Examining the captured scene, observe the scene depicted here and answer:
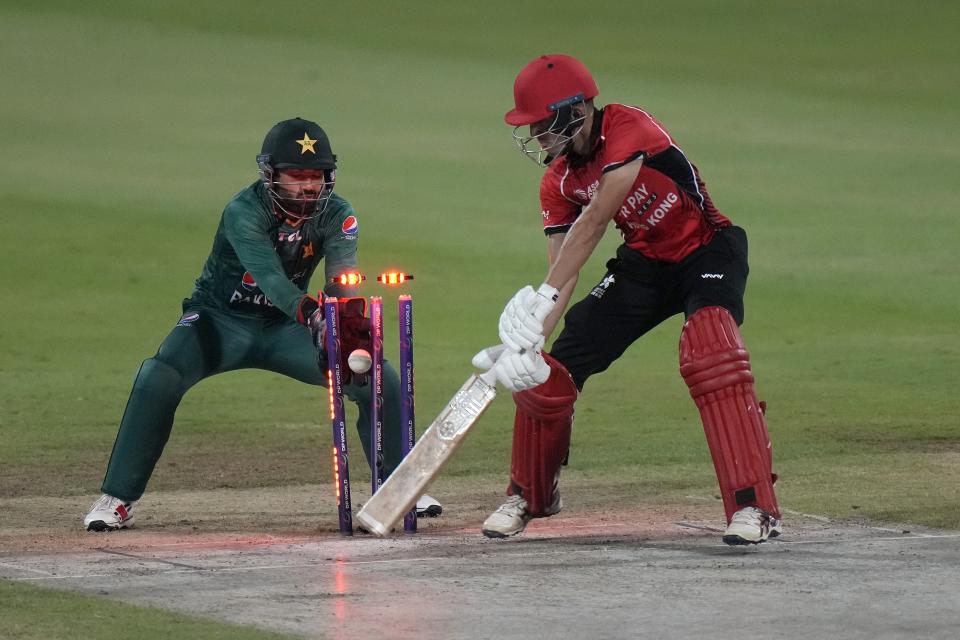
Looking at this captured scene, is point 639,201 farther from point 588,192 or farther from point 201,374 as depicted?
point 201,374

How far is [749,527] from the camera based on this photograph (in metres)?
6.24

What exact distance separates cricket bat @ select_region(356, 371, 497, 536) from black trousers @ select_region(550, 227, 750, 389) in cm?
71

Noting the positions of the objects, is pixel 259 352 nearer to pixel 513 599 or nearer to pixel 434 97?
pixel 513 599

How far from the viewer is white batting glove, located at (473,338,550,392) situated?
6.29 meters

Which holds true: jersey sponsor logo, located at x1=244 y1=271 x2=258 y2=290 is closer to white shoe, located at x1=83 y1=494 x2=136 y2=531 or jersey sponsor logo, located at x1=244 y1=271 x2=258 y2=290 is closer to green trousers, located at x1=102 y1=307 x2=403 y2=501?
green trousers, located at x1=102 y1=307 x2=403 y2=501

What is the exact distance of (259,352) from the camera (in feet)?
24.3

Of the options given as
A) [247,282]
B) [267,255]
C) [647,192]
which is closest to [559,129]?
[647,192]

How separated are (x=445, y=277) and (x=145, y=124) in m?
7.02

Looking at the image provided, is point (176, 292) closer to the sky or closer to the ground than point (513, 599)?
closer to the sky

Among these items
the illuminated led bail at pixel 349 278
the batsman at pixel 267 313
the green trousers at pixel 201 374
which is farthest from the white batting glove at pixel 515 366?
the green trousers at pixel 201 374

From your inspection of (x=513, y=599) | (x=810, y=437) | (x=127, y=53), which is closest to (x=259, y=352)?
(x=513, y=599)

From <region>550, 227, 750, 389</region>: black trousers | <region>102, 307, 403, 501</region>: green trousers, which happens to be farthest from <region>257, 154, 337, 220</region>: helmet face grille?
<region>550, 227, 750, 389</region>: black trousers

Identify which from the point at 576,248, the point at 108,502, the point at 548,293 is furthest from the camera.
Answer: the point at 108,502

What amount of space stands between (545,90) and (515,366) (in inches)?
37.3
